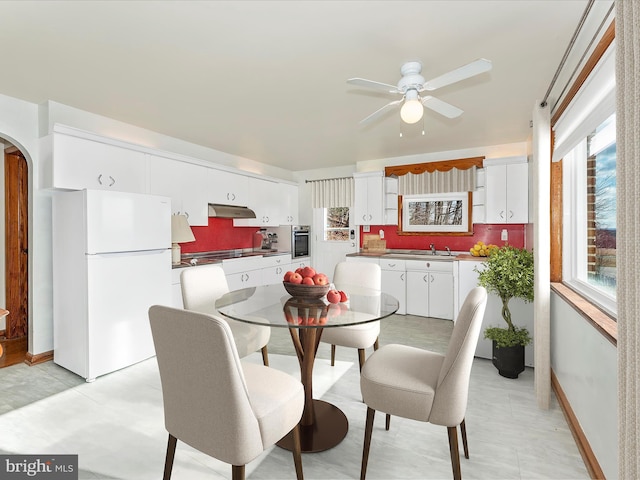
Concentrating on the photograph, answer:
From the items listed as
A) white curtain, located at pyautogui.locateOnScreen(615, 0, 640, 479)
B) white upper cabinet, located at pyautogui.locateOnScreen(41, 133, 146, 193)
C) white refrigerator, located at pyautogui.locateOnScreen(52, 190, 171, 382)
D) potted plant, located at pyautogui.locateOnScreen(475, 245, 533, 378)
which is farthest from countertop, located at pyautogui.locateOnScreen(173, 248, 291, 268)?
white curtain, located at pyautogui.locateOnScreen(615, 0, 640, 479)

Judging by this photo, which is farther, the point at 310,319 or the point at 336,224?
the point at 336,224

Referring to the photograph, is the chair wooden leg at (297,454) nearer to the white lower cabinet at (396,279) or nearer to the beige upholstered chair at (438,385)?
the beige upholstered chair at (438,385)

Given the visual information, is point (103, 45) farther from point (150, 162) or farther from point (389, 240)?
point (389, 240)

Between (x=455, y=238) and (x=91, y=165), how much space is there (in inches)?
188

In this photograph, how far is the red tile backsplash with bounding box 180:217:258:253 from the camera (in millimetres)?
4887

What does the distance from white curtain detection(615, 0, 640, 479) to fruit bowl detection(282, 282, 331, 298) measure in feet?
4.89

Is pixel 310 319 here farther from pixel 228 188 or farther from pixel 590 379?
pixel 228 188

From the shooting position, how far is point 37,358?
322 cm

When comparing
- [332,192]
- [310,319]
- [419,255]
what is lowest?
[310,319]

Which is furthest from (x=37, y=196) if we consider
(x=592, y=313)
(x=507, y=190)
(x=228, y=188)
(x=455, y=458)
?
(x=507, y=190)

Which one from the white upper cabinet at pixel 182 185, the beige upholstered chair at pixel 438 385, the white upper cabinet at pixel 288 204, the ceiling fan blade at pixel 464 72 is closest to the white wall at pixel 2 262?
the white upper cabinet at pixel 182 185

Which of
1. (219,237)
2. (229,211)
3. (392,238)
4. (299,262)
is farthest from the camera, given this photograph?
(299,262)

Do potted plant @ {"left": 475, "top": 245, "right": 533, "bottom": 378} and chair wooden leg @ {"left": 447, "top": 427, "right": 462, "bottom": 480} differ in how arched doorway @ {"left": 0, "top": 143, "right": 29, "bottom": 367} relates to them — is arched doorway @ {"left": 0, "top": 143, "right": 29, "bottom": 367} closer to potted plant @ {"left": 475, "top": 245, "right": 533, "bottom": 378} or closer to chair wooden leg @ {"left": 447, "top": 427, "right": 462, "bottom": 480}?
chair wooden leg @ {"left": 447, "top": 427, "right": 462, "bottom": 480}

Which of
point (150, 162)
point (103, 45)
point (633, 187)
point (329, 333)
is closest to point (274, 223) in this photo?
point (150, 162)
